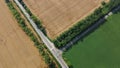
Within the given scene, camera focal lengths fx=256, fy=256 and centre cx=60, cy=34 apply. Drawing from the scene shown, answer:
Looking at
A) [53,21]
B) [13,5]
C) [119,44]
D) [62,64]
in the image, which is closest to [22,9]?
[13,5]

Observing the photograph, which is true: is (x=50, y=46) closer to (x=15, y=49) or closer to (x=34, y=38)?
(x=34, y=38)

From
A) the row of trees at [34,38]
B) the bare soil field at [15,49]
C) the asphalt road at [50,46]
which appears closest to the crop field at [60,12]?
the asphalt road at [50,46]

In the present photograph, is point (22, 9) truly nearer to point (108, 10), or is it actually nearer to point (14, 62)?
point (14, 62)

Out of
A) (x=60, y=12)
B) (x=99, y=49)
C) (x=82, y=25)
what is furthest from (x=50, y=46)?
(x=99, y=49)

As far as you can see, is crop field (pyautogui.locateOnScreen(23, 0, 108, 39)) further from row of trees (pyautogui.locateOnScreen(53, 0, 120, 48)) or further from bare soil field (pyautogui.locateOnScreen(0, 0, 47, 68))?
bare soil field (pyautogui.locateOnScreen(0, 0, 47, 68))

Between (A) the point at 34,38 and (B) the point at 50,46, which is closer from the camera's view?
(B) the point at 50,46

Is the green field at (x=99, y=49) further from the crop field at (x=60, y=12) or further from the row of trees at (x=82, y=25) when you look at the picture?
the crop field at (x=60, y=12)
